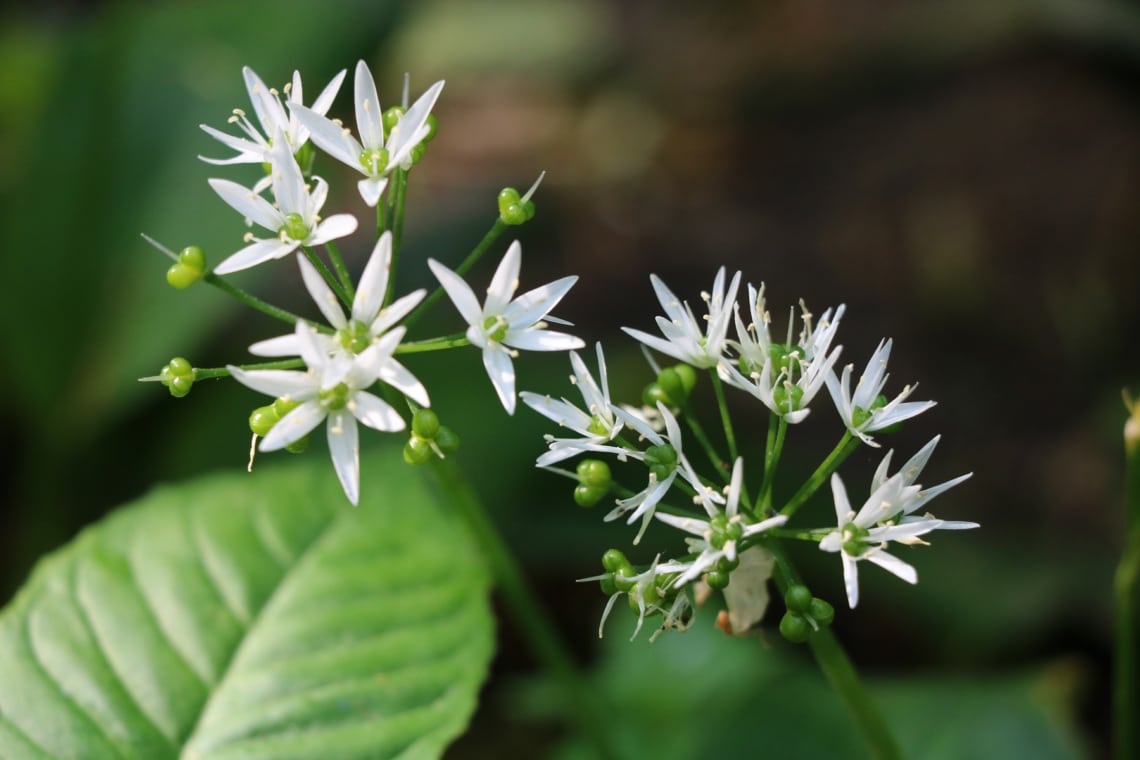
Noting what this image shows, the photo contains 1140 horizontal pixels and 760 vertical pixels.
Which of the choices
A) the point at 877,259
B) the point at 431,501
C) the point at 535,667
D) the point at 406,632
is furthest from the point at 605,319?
the point at 406,632

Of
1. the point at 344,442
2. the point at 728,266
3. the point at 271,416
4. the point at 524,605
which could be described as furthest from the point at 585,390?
the point at 728,266

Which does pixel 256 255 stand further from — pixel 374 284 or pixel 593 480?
pixel 593 480

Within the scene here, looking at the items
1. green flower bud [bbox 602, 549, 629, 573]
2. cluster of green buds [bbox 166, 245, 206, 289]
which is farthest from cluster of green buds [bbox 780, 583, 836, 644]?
cluster of green buds [bbox 166, 245, 206, 289]

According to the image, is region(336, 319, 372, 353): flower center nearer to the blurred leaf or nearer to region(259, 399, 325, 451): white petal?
region(259, 399, 325, 451): white petal

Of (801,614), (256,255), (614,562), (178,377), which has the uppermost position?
(256,255)

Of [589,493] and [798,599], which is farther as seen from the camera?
[589,493]

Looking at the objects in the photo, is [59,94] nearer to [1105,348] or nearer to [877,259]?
[877,259]
